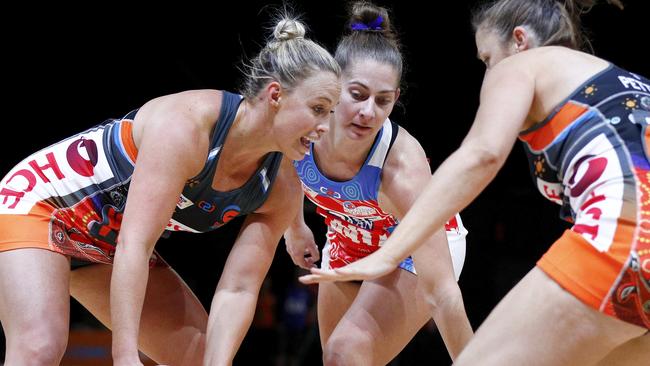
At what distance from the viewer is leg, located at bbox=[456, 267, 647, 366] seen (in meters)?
1.76

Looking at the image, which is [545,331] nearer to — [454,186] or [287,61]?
[454,186]

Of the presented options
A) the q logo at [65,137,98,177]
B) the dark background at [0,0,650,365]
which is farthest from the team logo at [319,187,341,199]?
the dark background at [0,0,650,365]

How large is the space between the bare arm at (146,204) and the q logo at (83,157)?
1.06 ft

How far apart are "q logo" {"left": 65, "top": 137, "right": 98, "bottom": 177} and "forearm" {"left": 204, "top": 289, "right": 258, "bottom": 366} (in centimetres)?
56

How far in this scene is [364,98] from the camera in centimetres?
292

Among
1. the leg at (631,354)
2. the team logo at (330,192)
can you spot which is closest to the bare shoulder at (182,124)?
the team logo at (330,192)

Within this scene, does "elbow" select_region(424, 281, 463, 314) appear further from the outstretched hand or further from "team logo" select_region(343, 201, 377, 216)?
the outstretched hand

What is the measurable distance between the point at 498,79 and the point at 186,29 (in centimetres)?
397

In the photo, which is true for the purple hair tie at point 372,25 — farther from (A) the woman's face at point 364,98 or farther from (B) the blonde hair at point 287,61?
(B) the blonde hair at point 287,61

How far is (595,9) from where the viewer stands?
5.49 meters

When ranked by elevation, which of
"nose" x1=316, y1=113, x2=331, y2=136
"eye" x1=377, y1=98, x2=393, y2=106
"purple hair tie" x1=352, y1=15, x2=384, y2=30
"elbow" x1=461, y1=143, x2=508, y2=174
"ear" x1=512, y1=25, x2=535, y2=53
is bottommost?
"eye" x1=377, y1=98, x2=393, y2=106

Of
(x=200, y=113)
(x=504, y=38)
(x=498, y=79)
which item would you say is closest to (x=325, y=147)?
(x=200, y=113)

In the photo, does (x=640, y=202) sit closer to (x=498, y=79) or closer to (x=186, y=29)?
(x=498, y=79)

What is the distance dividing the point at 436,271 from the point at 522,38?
0.89 metres
